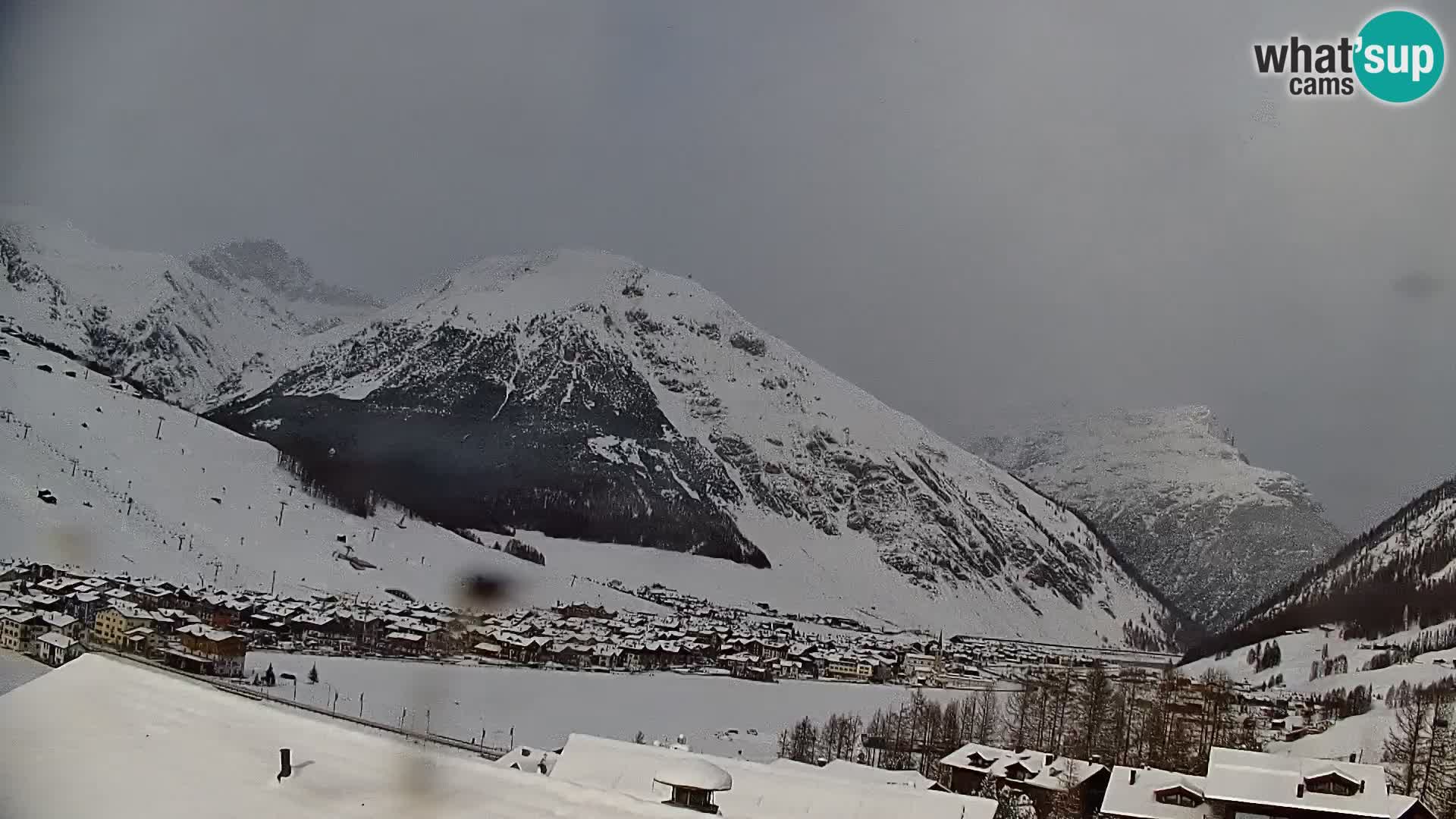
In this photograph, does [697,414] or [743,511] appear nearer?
[743,511]

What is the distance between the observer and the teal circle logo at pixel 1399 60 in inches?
249

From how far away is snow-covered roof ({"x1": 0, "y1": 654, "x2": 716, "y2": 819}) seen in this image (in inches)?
49.8

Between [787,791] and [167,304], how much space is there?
7443mm

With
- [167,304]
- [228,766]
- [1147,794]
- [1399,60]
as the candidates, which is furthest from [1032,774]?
[167,304]

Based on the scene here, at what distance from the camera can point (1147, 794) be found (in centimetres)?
631

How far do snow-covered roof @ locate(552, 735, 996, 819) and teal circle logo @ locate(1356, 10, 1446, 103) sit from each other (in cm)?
460

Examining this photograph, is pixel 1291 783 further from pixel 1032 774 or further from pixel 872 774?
pixel 872 774

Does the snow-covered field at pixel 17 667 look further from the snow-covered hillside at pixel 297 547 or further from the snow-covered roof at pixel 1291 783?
the snow-covered roof at pixel 1291 783

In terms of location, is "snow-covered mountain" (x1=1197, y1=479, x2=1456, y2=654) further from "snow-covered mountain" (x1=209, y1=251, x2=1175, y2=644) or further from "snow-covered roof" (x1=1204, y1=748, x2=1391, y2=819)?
"snow-covered roof" (x1=1204, y1=748, x2=1391, y2=819)

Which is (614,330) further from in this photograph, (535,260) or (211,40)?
(211,40)

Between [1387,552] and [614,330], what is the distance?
568 centimetres

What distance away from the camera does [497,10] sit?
799 centimetres

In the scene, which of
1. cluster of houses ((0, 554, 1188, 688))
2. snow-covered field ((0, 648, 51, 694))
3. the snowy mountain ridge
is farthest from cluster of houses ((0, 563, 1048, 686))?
snow-covered field ((0, 648, 51, 694))

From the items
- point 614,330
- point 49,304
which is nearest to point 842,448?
point 614,330
